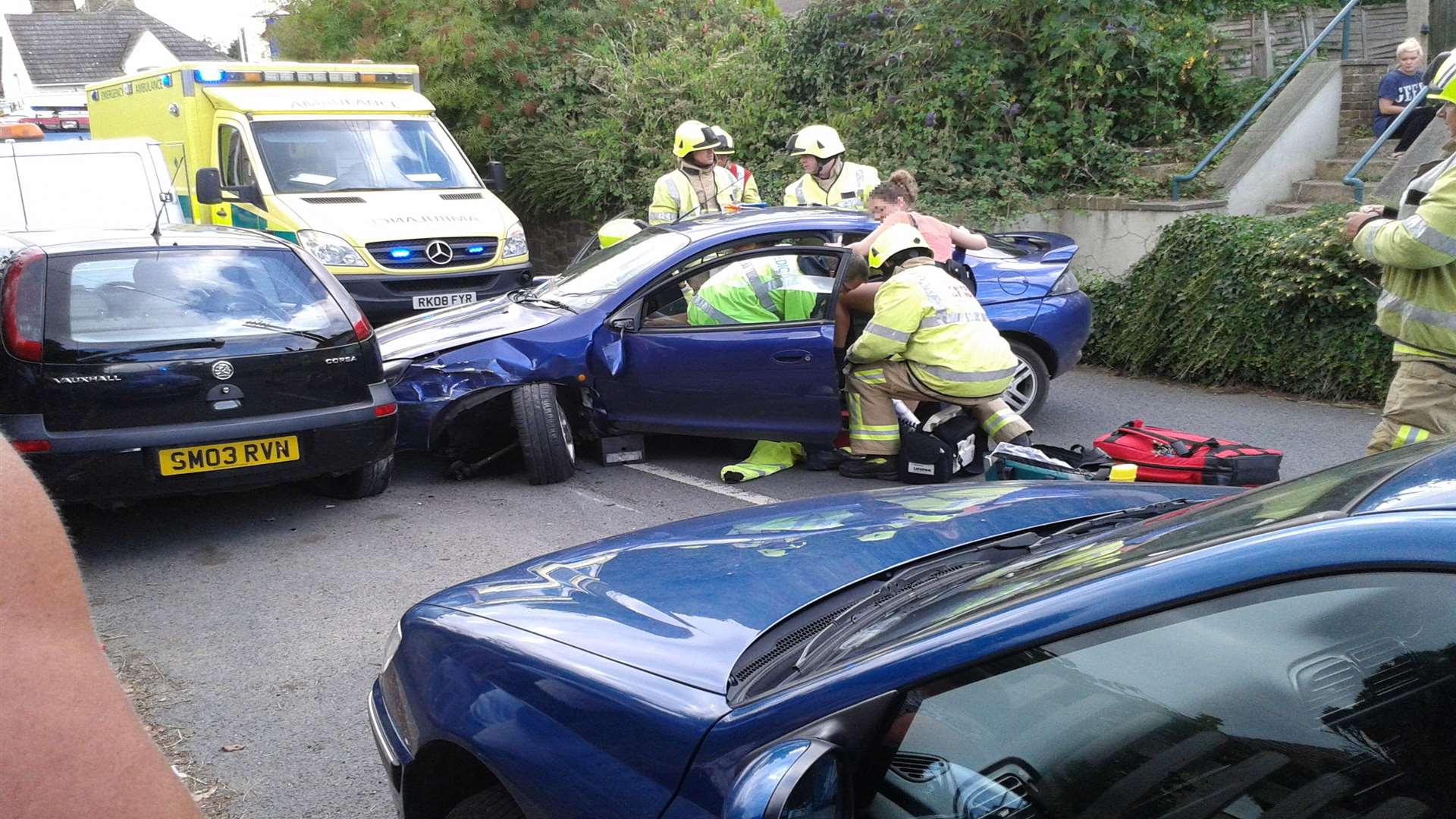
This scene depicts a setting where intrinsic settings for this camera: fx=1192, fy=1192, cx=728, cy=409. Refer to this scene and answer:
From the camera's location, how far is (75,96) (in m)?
36.9

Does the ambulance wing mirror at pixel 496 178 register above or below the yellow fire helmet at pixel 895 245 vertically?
above

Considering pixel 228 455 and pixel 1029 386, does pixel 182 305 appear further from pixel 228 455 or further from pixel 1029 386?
pixel 1029 386

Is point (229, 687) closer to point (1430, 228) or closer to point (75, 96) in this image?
point (1430, 228)

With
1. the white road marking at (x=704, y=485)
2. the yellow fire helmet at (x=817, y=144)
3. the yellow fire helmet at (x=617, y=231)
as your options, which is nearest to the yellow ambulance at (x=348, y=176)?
the yellow fire helmet at (x=617, y=231)

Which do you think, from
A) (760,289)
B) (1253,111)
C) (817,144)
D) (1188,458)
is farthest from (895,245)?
(1253,111)

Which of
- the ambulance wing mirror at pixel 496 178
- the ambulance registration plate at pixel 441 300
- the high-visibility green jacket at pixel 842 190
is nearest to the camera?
the high-visibility green jacket at pixel 842 190

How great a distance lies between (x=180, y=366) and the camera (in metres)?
5.38

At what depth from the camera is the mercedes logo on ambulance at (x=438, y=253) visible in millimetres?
10219

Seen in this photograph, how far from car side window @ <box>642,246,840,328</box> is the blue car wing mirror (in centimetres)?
493

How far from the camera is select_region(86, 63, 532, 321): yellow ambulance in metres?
10.1

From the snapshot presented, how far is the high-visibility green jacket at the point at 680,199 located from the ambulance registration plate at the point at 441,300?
6.19 ft

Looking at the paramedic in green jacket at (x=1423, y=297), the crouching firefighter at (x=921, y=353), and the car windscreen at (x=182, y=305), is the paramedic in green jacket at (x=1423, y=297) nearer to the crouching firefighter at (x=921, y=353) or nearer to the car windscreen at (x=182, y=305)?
the crouching firefighter at (x=921, y=353)

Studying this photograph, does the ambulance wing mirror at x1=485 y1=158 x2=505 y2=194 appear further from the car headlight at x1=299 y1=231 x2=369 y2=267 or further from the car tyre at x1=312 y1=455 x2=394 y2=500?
the car tyre at x1=312 y1=455 x2=394 y2=500

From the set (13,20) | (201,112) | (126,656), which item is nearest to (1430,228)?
(126,656)
